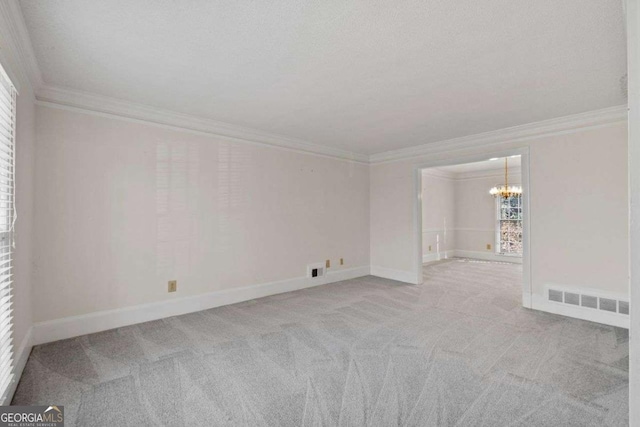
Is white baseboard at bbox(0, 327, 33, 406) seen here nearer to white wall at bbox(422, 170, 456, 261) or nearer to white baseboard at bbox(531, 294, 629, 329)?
white baseboard at bbox(531, 294, 629, 329)

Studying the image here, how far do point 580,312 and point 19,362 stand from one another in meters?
5.26

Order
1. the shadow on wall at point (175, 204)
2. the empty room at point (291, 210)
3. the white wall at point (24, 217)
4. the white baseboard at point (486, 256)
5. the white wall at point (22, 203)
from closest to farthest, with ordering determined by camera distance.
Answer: the empty room at point (291, 210) → the white wall at point (22, 203) → the white wall at point (24, 217) → the shadow on wall at point (175, 204) → the white baseboard at point (486, 256)

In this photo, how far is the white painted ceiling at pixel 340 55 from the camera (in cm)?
171

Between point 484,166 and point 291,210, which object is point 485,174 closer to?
point 484,166

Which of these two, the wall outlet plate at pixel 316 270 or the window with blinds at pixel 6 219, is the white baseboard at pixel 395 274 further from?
the window with blinds at pixel 6 219

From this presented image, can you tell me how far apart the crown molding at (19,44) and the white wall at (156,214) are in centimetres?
52

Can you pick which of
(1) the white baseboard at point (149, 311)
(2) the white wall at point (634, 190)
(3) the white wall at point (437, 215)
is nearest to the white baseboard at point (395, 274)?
(1) the white baseboard at point (149, 311)

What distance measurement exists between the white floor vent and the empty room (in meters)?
0.02

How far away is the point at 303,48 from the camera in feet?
6.81

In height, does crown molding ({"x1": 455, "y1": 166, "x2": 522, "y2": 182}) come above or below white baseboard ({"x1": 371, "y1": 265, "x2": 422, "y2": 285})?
above

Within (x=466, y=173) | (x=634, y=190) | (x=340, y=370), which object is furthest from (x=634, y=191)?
(x=466, y=173)

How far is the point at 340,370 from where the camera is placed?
229cm

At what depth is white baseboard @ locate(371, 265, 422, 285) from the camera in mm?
5098

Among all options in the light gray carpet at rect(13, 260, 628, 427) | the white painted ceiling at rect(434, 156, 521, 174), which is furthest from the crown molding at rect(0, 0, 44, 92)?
the white painted ceiling at rect(434, 156, 521, 174)
